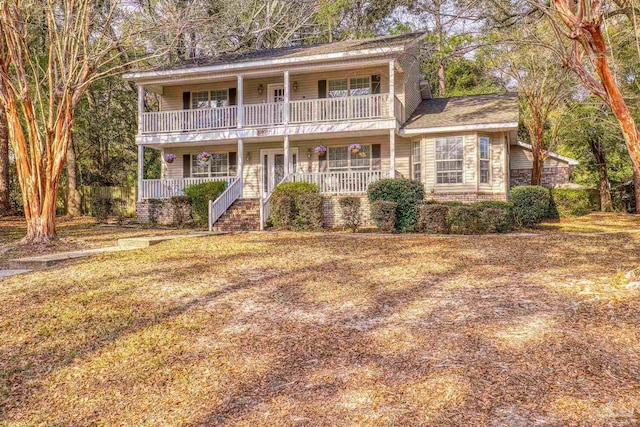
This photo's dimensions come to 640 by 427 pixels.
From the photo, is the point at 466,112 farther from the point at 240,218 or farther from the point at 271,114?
the point at 240,218

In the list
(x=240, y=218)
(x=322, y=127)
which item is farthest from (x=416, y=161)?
(x=240, y=218)

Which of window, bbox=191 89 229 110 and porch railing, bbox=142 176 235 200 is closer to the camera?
porch railing, bbox=142 176 235 200

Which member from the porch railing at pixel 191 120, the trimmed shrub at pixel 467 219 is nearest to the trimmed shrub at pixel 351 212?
the trimmed shrub at pixel 467 219

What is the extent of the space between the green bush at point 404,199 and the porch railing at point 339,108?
13.0 feet

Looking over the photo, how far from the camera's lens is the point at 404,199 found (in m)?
12.7

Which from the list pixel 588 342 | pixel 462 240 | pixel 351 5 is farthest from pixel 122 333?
pixel 351 5

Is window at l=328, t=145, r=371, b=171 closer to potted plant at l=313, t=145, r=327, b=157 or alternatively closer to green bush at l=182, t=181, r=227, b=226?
potted plant at l=313, t=145, r=327, b=157

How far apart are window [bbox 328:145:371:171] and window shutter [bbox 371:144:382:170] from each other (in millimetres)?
115

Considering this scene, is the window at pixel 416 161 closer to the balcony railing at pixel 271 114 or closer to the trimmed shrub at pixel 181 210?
the balcony railing at pixel 271 114

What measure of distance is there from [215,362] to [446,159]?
1376 centimetres

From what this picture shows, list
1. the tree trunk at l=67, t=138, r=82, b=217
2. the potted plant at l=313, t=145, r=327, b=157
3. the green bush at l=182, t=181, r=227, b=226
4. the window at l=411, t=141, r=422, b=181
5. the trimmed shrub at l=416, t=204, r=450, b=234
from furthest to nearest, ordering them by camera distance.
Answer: the tree trunk at l=67, t=138, r=82, b=217, the potted plant at l=313, t=145, r=327, b=157, the window at l=411, t=141, r=422, b=181, the green bush at l=182, t=181, r=227, b=226, the trimmed shrub at l=416, t=204, r=450, b=234

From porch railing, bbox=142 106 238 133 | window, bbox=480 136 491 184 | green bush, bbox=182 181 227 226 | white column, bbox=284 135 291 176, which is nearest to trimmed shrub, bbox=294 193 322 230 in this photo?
white column, bbox=284 135 291 176

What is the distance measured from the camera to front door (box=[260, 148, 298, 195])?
18.6 m

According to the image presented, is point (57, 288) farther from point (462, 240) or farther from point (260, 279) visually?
point (462, 240)
